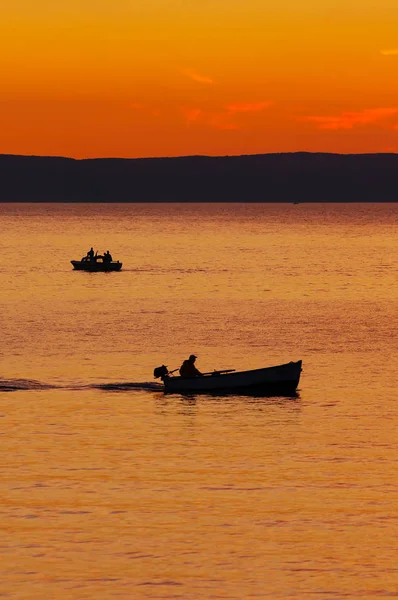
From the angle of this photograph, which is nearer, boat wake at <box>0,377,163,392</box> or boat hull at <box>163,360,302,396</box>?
boat hull at <box>163,360,302,396</box>

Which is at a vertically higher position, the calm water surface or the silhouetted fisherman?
the silhouetted fisherman

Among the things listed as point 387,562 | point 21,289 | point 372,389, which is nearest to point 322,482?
point 387,562

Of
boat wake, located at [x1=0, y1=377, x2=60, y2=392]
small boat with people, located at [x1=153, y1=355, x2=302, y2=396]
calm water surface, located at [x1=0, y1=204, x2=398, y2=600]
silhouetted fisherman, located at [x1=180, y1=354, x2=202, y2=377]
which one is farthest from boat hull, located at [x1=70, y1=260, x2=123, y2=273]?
silhouetted fisherman, located at [x1=180, y1=354, x2=202, y2=377]

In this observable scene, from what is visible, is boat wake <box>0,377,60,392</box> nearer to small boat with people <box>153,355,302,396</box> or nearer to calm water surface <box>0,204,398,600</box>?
calm water surface <box>0,204,398,600</box>

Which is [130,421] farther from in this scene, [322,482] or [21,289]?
[21,289]

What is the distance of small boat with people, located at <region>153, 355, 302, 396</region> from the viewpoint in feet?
184

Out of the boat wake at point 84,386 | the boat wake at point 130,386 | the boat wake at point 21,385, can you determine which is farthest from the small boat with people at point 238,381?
the boat wake at point 21,385

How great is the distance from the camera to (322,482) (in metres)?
39.8

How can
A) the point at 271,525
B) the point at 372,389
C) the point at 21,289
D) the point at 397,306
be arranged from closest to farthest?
the point at 271,525, the point at 372,389, the point at 397,306, the point at 21,289

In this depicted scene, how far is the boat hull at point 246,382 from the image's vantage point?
56031 mm

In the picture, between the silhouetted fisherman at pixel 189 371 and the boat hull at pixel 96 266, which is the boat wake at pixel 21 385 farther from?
the boat hull at pixel 96 266

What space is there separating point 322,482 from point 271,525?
5279 mm

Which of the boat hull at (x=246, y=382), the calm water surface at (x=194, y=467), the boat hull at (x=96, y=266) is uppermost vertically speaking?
the boat hull at (x=96, y=266)

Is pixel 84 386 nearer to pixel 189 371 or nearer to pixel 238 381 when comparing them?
pixel 189 371
